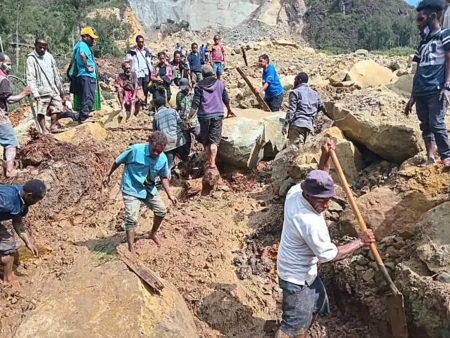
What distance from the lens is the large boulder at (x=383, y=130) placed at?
208 inches

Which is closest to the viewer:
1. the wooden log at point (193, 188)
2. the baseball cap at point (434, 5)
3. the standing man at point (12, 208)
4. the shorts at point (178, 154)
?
the baseball cap at point (434, 5)

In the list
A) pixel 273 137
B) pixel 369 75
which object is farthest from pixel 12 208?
pixel 369 75

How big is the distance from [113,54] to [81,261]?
26240 mm

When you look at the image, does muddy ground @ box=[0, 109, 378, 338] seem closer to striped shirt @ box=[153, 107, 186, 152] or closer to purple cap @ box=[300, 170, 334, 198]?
striped shirt @ box=[153, 107, 186, 152]

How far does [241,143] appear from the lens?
23.1 feet

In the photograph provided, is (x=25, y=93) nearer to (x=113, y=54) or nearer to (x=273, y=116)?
(x=273, y=116)

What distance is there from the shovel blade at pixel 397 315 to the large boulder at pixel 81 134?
5.26 metres

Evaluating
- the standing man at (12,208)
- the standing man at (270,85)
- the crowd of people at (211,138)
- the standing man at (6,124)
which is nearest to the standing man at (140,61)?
the crowd of people at (211,138)

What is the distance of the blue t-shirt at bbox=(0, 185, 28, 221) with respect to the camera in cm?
434

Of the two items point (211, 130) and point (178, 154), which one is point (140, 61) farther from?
point (211, 130)

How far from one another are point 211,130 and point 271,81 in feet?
6.38

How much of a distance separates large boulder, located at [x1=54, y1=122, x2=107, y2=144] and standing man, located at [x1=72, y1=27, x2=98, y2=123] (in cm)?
39

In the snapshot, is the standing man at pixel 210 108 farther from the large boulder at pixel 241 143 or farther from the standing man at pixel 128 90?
the standing man at pixel 128 90

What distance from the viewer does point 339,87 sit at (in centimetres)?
1078
